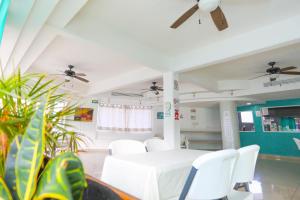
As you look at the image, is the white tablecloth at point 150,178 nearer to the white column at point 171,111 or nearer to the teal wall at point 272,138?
the white column at point 171,111

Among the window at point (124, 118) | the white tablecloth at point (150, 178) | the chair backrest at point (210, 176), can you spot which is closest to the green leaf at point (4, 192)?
the chair backrest at point (210, 176)

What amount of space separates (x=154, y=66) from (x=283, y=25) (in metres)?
2.19

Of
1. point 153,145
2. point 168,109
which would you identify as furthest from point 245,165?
point 168,109

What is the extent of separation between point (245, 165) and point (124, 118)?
21.0 feet

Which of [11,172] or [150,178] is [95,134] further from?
[11,172]

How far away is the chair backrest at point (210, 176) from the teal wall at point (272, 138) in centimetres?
661

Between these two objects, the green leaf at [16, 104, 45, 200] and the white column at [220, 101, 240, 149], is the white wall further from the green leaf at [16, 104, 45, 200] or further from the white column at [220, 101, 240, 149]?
the green leaf at [16, 104, 45, 200]

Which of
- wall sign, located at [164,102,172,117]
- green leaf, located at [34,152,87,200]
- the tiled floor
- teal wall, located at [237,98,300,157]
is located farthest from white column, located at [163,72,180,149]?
teal wall, located at [237,98,300,157]

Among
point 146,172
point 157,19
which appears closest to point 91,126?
point 157,19

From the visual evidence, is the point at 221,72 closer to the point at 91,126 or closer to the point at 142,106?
the point at 142,106

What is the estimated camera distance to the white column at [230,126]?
6.04 meters

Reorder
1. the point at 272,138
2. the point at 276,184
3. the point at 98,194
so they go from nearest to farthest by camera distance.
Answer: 1. the point at 98,194
2. the point at 276,184
3. the point at 272,138

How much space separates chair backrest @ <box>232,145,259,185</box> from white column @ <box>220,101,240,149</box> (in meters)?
4.90

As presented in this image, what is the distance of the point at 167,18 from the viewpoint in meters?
2.54
